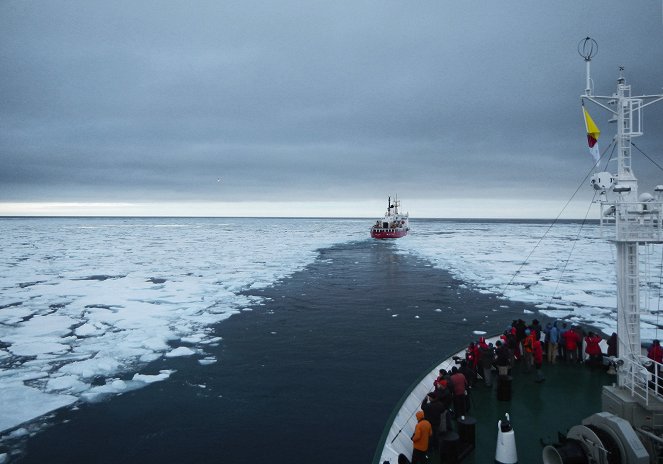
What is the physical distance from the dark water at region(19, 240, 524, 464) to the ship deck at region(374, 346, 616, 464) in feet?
7.04

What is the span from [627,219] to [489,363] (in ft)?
13.2

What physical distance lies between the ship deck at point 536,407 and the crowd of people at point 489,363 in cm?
20

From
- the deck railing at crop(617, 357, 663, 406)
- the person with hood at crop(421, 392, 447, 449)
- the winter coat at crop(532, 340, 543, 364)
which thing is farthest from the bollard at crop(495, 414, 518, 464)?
the winter coat at crop(532, 340, 543, 364)

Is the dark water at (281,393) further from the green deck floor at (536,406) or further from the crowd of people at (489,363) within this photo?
the green deck floor at (536,406)

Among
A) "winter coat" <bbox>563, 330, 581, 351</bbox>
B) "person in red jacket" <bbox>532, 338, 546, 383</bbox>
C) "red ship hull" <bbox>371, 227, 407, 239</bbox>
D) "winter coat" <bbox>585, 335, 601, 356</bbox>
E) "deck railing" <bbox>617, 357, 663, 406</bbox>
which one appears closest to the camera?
"deck railing" <bbox>617, 357, 663, 406</bbox>

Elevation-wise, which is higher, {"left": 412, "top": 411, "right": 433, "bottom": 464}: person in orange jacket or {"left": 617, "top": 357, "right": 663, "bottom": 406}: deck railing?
{"left": 617, "top": 357, "right": 663, "bottom": 406}: deck railing

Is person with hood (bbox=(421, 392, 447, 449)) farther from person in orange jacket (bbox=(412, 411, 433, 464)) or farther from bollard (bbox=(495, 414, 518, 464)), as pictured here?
bollard (bbox=(495, 414, 518, 464))

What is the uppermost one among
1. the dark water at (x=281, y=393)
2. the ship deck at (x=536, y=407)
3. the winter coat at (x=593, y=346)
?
the winter coat at (x=593, y=346)

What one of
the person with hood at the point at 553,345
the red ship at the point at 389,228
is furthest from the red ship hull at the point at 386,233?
the person with hood at the point at 553,345

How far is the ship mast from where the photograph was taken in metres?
6.63

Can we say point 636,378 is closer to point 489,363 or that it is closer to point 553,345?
point 489,363

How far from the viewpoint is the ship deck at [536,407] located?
6.95 metres

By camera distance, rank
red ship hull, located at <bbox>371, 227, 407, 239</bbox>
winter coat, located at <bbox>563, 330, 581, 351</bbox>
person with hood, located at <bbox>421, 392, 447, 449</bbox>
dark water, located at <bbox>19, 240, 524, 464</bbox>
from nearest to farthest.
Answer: person with hood, located at <bbox>421, 392, 447, 449</bbox>, dark water, located at <bbox>19, 240, 524, 464</bbox>, winter coat, located at <bbox>563, 330, 581, 351</bbox>, red ship hull, located at <bbox>371, 227, 407, 239</bbox>

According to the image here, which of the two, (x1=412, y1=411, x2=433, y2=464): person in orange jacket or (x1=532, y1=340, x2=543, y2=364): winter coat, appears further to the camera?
(x1=532, y1=340, x2=543, y2=364): winter coat
